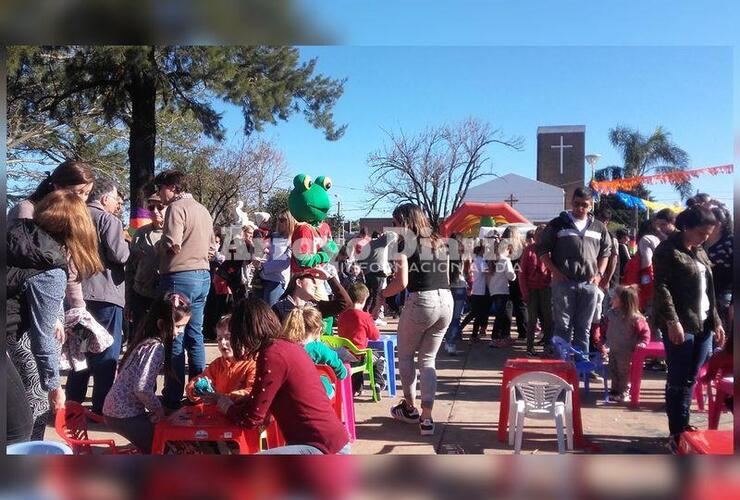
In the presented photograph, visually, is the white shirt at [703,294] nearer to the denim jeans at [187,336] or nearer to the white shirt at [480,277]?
the denim jeans at [187,336]

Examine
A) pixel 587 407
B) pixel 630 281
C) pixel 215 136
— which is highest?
pixel 215 136

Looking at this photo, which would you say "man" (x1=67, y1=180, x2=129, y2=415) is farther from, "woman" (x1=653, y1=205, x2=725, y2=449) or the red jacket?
the red jacket

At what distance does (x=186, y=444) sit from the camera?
3.23m

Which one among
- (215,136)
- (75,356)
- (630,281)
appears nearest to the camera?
(75,356)

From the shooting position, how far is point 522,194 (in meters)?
8.73

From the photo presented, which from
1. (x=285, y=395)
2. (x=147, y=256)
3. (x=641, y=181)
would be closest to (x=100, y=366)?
(x=147, y=256)

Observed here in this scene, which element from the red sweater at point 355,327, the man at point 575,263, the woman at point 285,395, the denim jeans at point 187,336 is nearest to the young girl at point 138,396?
the woman at point 285,395

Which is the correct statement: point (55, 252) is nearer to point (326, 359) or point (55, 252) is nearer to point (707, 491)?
point (326, 359)

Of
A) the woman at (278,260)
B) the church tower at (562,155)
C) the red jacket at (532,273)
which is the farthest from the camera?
the red jacket at (532,273)

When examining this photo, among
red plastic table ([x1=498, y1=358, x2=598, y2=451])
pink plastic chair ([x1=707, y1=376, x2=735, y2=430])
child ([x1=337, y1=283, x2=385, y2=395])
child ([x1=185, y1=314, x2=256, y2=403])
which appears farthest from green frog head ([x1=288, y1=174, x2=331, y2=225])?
pink plastic chair ([x1=707, y1=376, x2=735, y2=430])

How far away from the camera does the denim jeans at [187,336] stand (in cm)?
434

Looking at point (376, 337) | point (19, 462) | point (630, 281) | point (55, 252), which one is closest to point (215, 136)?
point (376, 337)

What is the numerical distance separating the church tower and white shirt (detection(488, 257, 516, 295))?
118cm
